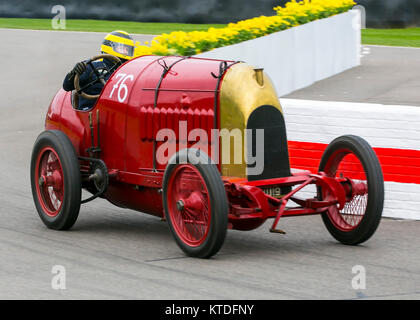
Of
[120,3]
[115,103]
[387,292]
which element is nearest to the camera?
[387,292]

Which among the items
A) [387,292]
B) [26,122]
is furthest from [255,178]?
[26,122]

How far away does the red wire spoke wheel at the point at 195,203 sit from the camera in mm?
7215

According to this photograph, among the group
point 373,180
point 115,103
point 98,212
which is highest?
point 115,103

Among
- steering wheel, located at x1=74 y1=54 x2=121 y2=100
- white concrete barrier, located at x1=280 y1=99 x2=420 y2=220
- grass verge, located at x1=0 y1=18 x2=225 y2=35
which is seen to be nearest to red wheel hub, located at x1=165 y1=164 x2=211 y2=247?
steering wheel, located at x1=74 y1=54 x2=121 y2=100

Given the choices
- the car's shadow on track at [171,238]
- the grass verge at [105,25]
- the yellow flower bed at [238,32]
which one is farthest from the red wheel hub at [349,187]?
the grass verge at [105,25]

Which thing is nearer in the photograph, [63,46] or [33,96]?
[33,96]

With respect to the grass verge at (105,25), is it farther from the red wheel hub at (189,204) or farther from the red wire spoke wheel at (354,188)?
the red wheel hub at (189,204)

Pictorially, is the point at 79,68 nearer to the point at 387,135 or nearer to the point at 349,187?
the point at 349,187

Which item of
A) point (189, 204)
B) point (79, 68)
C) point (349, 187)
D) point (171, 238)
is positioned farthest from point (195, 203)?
point (79, 68)

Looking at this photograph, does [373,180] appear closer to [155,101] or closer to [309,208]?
[309,208]

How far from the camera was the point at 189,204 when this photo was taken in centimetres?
755

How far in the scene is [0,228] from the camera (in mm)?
8805

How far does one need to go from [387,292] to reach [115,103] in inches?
123
